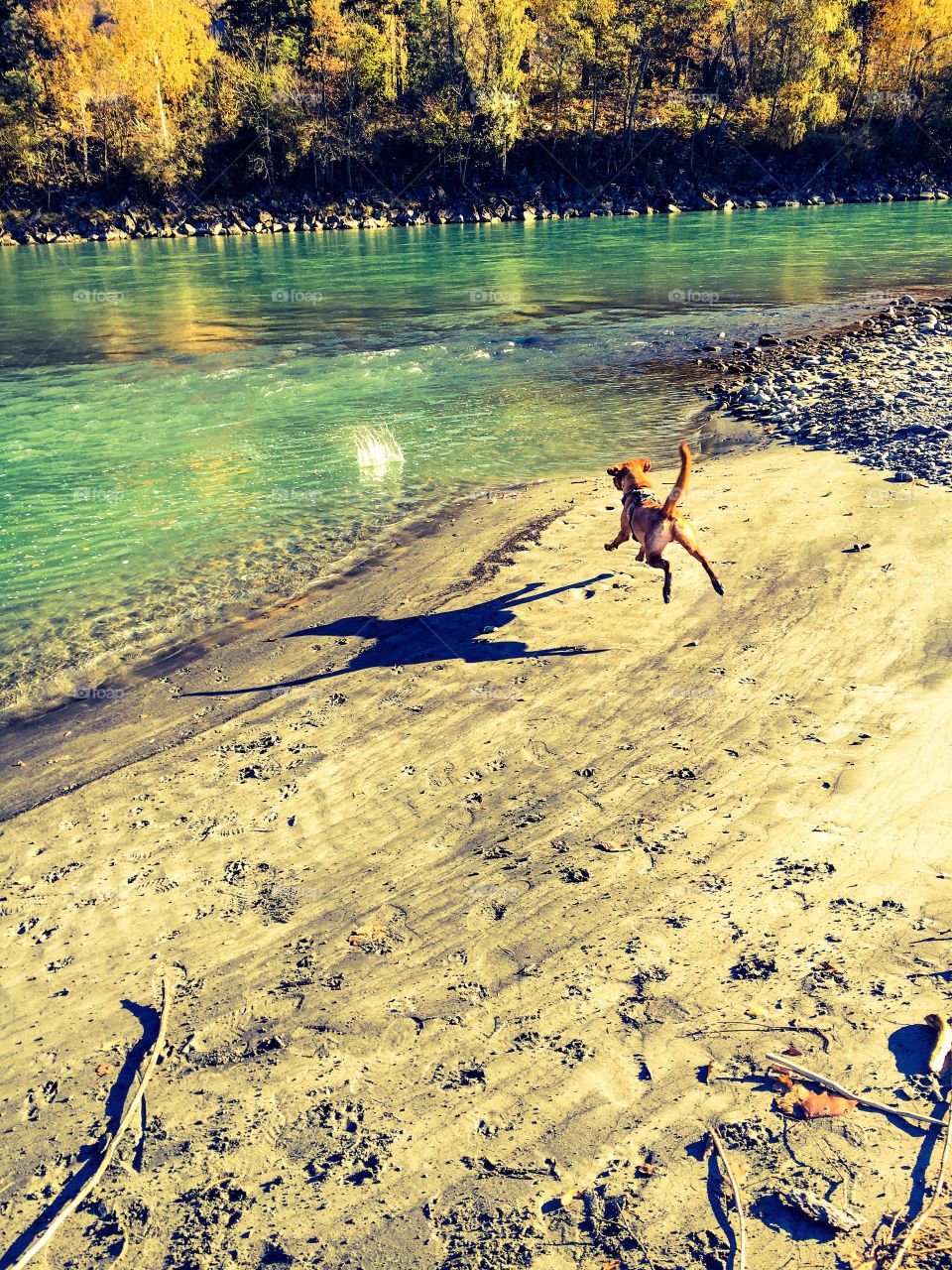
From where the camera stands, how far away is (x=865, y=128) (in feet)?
261

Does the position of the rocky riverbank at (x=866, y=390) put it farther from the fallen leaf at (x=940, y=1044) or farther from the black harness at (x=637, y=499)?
the fallen leaf at (x=940, y=1044)

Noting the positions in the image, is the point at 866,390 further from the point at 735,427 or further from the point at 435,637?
the point at 435,637

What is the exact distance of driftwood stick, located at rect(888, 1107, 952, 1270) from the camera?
3.46m

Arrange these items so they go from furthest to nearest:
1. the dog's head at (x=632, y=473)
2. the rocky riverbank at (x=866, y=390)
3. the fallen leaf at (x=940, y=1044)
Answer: the rocky riverbank at (x=866, y=390) → the dog's head at (x=632, y=473) → the fallen leaf at (x=940, y=1044)

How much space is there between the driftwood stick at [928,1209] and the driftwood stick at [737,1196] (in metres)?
0.53

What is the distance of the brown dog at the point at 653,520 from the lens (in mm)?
8102

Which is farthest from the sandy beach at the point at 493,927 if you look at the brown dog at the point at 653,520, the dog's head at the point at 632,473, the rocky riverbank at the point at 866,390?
the rocky riverbank at the point at 866,390

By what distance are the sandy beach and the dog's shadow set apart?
0.05 metres

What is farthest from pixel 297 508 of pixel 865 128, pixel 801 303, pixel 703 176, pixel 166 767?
pixel 865 128

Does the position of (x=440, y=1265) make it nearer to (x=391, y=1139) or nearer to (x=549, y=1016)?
(x=391, y=1139)

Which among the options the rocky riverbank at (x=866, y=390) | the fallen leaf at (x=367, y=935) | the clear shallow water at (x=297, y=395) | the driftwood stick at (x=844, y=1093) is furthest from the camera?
the rocky riverbank at (x=866, y=390)

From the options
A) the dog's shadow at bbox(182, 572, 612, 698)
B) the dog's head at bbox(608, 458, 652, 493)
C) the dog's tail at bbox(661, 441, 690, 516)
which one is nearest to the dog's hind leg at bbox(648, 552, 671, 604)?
the dog's tail at bbox(661, 441, 690, 516)

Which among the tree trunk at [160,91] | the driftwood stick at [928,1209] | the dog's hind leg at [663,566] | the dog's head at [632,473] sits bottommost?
the driftwood stick at [928,1209]

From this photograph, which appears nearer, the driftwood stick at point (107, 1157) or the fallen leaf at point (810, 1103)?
the driftwood stick at point (107, 1157)
